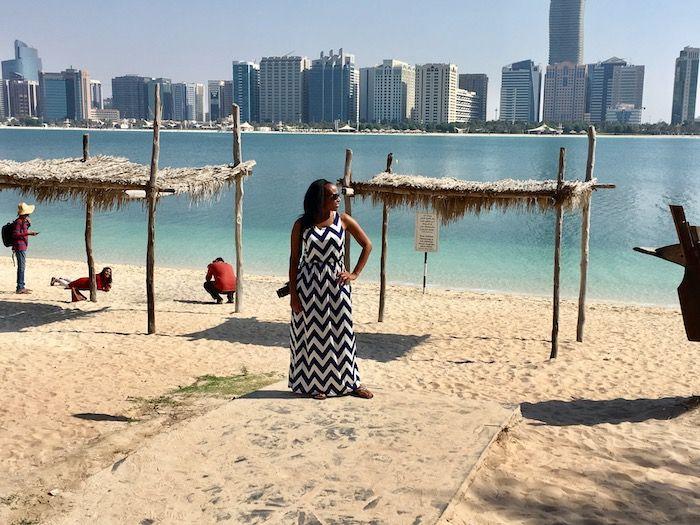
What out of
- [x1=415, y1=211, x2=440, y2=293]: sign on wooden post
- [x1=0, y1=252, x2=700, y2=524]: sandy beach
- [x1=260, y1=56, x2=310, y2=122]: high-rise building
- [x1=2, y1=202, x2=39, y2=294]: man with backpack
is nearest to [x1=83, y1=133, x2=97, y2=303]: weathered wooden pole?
[x1=0, y1=252, x2=700, y2=524]: sandy beach

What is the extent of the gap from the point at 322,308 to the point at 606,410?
120 inches

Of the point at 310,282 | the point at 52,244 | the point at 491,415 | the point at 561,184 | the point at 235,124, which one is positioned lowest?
the point at 52,244

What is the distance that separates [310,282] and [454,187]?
435 cm

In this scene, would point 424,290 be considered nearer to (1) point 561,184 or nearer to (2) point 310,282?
(1) point 561,184

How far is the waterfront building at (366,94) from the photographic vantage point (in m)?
179

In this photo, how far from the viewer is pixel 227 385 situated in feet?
21.0

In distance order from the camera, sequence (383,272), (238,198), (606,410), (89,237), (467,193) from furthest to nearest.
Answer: (89,237) → (238,198) → (383,272) → (467,193) → (606,410)

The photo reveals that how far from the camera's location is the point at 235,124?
9562 millimetres

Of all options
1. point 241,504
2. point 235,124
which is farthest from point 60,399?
point 235,124

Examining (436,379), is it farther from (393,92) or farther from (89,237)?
(393,92)

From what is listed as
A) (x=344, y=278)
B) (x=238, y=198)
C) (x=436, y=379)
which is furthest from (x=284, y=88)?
(x=344, y=278)

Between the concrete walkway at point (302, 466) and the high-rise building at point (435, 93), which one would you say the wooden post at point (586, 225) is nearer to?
the concrete walkway at point (302, 466)

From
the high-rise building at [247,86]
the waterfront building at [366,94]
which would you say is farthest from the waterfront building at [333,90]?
the high-rise building at [247,86]

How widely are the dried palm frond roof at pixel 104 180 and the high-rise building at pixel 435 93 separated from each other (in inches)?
6496
